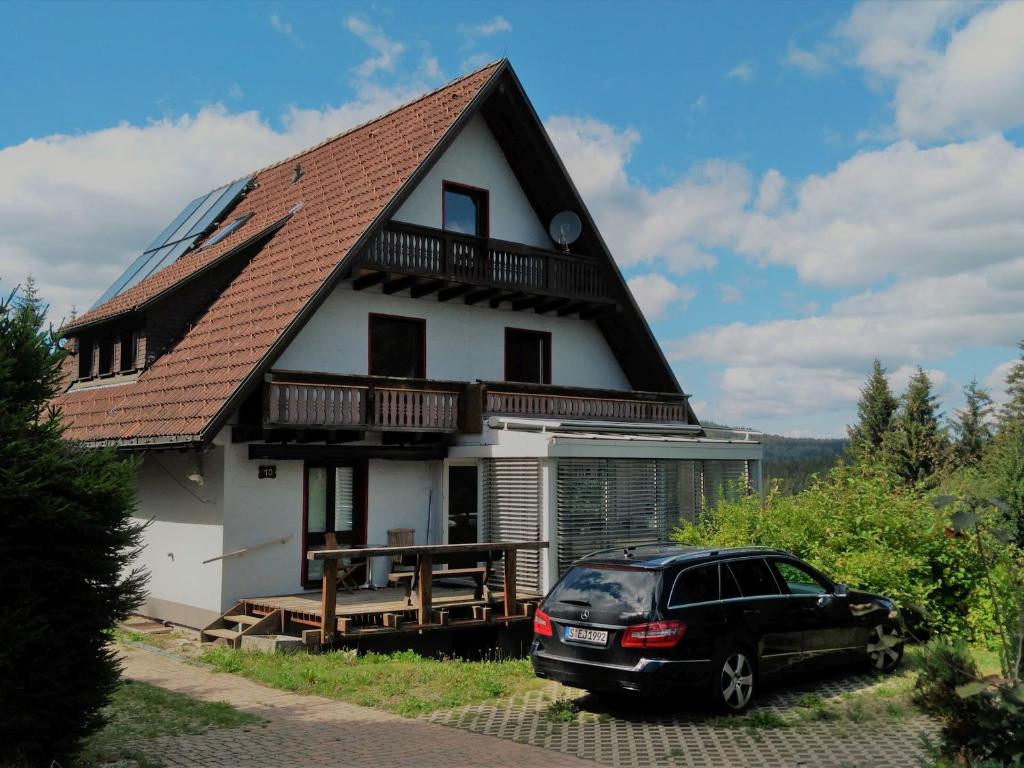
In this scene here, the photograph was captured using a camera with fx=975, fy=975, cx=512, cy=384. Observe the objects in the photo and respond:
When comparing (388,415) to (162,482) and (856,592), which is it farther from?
(856,592)

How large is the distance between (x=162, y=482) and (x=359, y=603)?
469 centimetres

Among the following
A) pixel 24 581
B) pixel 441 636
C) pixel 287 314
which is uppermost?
pixel 287 314

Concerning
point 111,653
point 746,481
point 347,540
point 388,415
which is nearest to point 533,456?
point 388,415

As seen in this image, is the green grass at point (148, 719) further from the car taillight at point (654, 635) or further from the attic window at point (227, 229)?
the attic window at point (227, 229)

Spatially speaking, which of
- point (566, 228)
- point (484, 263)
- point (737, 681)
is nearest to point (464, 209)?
point (484, 263)

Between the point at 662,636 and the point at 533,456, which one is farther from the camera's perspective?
the point at 533,456

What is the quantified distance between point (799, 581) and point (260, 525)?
28.6 feet

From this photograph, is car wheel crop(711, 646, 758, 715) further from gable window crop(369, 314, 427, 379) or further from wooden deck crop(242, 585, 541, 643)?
gable window crop(369, 314, 427, 379)

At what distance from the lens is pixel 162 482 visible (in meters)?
17.5

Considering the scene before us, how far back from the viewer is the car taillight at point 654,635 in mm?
9500

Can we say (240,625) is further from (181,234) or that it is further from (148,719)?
(181,234)


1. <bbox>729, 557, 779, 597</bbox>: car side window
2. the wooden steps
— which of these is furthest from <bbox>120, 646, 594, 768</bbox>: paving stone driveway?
the wooden steps

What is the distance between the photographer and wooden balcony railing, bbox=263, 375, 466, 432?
51.5 ft

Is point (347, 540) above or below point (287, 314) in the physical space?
below
